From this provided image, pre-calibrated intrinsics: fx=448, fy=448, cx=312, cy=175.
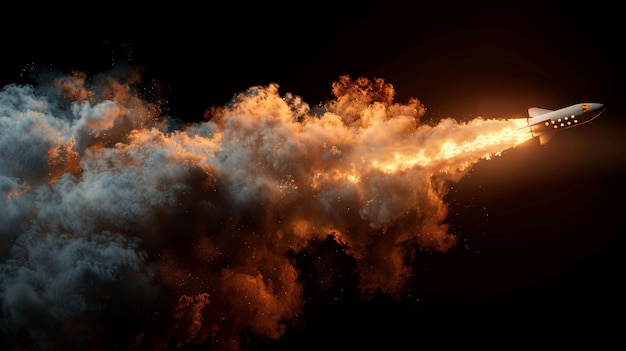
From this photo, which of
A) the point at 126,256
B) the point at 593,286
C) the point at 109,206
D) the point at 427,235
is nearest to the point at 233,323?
the point at 126,256

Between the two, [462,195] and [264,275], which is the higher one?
[462,195]

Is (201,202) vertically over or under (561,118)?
under

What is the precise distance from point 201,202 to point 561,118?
605 inches

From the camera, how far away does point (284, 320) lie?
22500mm

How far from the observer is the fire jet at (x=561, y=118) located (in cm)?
1848

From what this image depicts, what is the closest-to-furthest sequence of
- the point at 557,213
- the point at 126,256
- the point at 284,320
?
the point at 126,256 < the point at 284,320 < the point at 557,213

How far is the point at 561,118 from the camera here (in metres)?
18.8

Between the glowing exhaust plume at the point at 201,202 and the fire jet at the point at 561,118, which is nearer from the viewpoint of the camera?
the glowing exhaust plume at the point at 201,202

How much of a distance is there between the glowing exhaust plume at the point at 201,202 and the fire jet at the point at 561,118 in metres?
1.26

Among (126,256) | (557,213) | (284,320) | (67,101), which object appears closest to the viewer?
(126,256)

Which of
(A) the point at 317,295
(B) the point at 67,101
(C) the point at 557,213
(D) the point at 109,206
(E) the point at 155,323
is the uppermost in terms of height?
(B) the point at 67,101

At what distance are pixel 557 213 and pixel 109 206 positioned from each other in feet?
74.8

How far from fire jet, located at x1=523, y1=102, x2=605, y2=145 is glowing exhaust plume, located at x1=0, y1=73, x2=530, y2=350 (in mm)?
1258

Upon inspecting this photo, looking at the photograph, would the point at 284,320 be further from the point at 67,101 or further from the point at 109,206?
the point at 67,101
